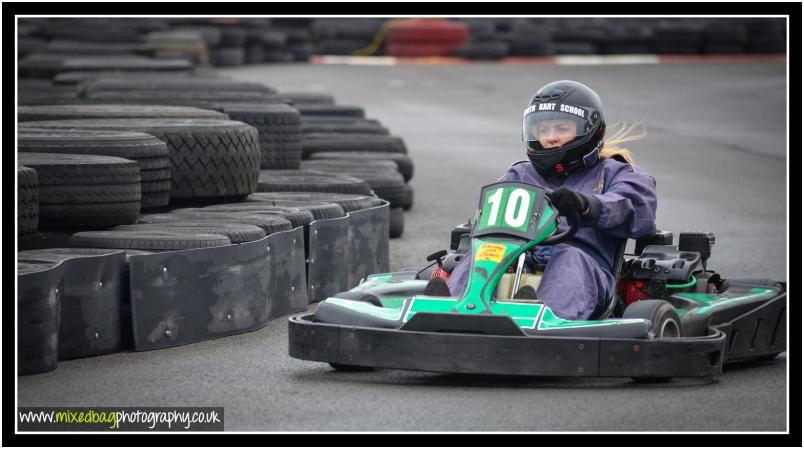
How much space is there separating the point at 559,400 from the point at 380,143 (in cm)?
738

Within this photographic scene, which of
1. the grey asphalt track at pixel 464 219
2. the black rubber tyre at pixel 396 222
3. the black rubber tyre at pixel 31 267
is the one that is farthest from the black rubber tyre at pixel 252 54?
the black rubber tyre at pixel 31 267

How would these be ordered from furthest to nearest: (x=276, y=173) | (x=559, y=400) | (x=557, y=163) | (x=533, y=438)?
(x=276, y=173)
(x=557, y=163)
(x=559, y=400)
(x=533, y=438)

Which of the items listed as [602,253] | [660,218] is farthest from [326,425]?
Result: [660,218]

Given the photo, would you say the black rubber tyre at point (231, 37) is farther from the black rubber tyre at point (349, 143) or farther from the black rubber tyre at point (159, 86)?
the black rubber tyre at point (349, 143)

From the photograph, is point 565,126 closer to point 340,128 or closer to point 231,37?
point 340,128

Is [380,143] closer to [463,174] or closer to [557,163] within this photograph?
[463,174]

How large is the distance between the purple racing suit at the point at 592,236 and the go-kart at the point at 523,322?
70mm

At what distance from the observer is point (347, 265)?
7.80 meters

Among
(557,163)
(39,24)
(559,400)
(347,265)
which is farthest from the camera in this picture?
(39,24)

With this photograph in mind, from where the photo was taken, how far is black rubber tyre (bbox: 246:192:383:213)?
26.7ft

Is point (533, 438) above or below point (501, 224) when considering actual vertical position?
below

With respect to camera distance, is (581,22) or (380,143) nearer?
(380,143)

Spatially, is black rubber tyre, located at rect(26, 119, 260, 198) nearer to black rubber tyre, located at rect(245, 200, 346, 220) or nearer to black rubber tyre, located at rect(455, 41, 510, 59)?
black rubber tyre, located at rect(245, 200, 346, 220)

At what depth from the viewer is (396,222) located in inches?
407
